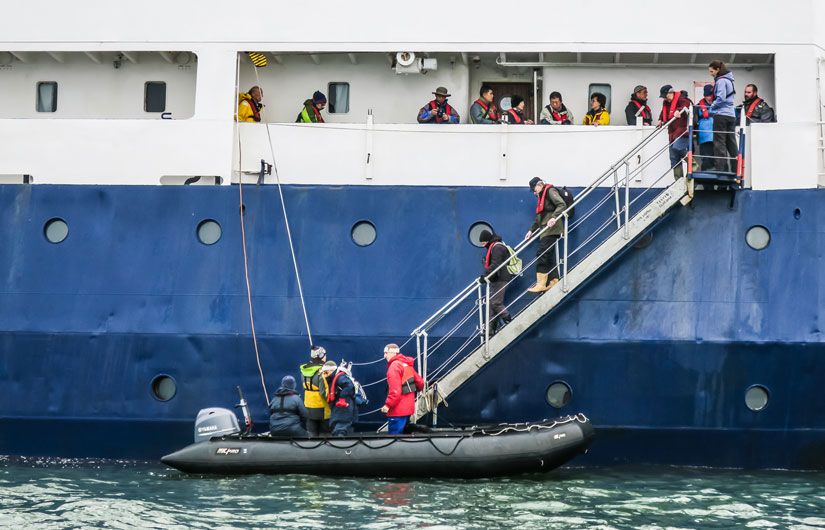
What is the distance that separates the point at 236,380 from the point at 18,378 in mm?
2691

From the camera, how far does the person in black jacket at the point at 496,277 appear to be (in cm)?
1307

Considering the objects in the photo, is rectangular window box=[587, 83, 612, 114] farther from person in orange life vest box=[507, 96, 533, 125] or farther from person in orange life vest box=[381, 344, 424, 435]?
person in orange life vest box=[381, 344, 424, 435]

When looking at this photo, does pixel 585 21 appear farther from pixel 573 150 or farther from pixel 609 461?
pixel 609 461

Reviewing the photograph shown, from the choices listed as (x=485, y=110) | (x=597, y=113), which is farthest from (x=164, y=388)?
(x=597, y=113)

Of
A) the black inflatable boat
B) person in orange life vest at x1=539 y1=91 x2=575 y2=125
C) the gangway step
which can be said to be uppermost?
person in orange life vest at x1=539 y1=91 x2=575 y2=125

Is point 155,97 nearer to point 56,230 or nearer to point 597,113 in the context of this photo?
point 56,230

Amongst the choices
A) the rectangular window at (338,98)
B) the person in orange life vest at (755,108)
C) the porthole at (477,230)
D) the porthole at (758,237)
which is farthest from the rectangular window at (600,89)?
the rectangular window at (338,98)

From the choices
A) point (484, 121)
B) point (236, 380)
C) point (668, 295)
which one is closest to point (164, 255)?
point (236, 380)

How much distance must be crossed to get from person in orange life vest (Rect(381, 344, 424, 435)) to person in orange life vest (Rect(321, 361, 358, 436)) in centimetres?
43

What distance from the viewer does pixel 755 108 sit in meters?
14.0

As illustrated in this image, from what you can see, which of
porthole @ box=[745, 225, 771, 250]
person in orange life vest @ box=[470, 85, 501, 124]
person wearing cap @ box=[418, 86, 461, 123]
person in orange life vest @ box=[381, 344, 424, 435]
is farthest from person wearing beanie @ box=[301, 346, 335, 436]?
porthole @ box=[745, 225, 771, 250]

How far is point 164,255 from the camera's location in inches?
544

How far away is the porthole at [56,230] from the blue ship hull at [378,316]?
76mm

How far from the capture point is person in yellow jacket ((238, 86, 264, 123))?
14639 mm
